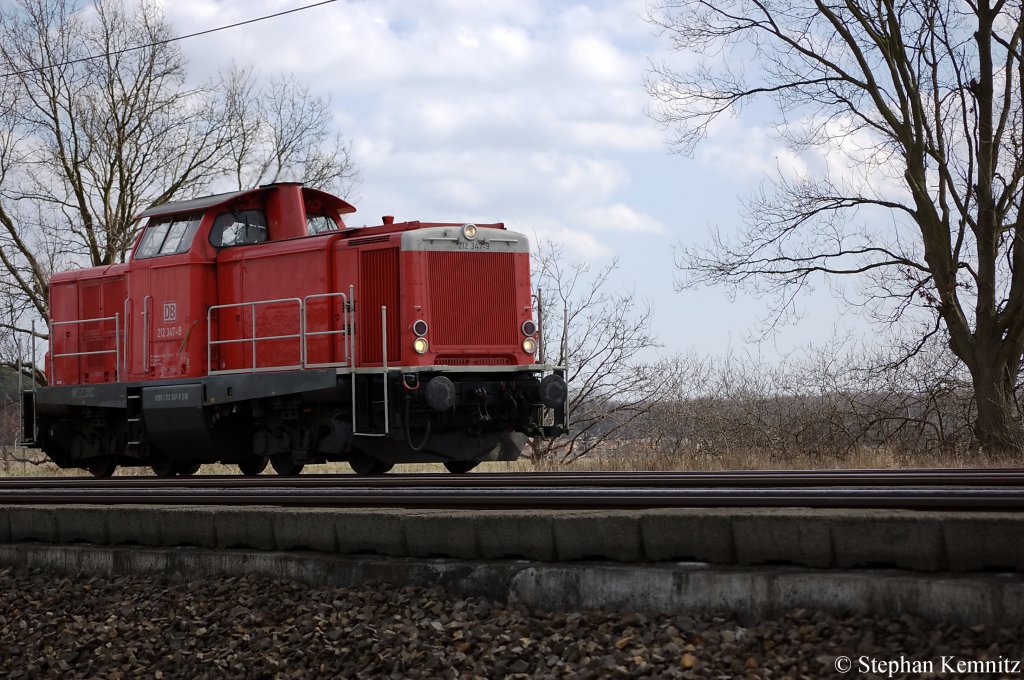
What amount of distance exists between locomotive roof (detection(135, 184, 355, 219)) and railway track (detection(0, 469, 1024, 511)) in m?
3.56

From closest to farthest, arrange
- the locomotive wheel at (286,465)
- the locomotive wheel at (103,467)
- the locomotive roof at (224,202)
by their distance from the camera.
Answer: the locomotive wheel at (286,465)
the locomotive roof at (224,202)
the locomotive wheel at (103,467)

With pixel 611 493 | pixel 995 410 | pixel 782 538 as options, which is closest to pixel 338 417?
pixel 611 493

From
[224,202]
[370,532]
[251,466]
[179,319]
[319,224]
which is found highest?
[224,202]

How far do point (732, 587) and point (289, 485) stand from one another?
19.4ft

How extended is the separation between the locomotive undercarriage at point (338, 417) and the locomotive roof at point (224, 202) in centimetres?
208

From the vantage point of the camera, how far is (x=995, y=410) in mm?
14172

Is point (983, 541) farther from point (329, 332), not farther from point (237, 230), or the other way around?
point (237, 230)

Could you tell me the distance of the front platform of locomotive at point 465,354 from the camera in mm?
11586

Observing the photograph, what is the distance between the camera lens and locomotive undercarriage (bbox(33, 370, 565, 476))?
37.6 feet

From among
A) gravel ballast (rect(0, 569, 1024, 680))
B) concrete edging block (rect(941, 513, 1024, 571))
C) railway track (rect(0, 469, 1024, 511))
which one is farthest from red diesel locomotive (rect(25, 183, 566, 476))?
concrete edging block (rect(941, 513, 1024, 571))

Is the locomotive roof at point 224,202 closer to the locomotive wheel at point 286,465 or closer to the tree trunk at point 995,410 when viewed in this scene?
the locomotive wheel at point 286,465

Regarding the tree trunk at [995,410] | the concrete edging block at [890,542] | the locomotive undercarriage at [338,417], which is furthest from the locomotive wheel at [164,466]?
the concrete edging block at [890,542]

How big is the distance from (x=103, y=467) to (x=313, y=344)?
158 inches

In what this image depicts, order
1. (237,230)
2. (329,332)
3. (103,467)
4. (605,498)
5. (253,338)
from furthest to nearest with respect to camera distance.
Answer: (103,467) < (237,230) < (253,338) < (329,332) < (605,498)
